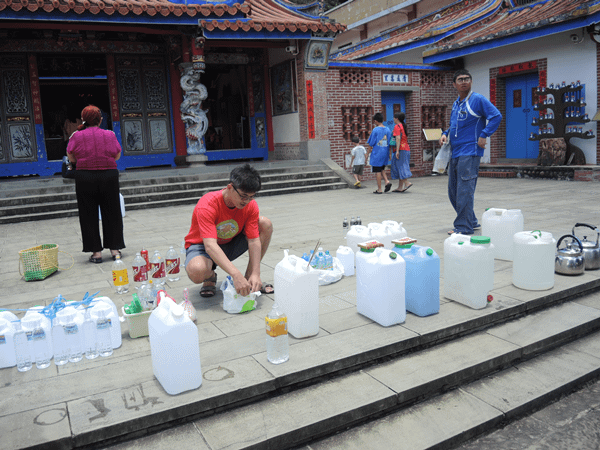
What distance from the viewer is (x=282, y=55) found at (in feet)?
46.4

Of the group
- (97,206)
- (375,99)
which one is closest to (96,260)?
(97,206)

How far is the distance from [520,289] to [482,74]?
504 inches

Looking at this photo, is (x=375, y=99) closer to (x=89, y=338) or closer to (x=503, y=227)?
(x=503, y=227)

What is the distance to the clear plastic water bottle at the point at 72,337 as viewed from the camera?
10.0 ft

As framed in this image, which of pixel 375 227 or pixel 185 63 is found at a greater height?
pixel 185 63

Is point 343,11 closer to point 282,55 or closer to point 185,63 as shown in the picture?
point 282,55

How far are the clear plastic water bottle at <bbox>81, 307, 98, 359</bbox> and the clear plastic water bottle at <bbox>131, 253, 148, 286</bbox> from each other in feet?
4.56

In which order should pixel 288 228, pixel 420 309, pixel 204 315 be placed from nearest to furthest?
pixel 420 309, pixel 204 315, pixel 288 228

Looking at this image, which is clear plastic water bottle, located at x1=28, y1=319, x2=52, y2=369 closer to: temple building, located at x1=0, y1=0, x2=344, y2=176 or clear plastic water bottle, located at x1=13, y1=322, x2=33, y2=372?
clear plastic water bottle, located at x1=13, y1=322, x2=33, y2=372

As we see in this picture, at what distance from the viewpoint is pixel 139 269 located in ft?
15.1

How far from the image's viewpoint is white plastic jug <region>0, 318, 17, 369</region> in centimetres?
302

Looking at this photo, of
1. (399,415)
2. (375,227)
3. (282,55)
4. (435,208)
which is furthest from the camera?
(282,55)

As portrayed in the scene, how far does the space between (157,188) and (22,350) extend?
8.31 m

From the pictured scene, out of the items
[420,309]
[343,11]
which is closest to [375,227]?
[420,309]
